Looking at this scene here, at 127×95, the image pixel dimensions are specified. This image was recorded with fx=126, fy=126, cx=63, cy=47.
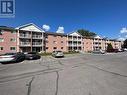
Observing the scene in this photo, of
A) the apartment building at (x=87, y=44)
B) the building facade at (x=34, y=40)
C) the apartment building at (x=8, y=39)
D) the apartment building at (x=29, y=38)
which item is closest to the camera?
the apartment building at (x=8, y=39)

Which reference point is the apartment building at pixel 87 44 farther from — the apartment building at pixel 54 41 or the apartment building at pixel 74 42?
the apartment building at pixel 54 41

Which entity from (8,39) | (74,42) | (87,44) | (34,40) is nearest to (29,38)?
(34,40)

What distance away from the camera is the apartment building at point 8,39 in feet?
119

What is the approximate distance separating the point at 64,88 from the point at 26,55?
17.5 metres

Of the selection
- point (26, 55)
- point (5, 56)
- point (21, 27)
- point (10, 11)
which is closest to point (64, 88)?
point (5, 56)

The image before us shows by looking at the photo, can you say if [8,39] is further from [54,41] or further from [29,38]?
[54,41]

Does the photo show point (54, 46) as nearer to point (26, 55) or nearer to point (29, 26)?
point (29, 26)

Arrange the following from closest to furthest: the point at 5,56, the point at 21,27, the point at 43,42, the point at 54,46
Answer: the point at 5,56, the point at 21,27, the point at 43,42, the point at 54,46

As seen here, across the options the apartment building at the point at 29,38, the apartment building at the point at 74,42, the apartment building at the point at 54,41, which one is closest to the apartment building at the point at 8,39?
→ the apartment building at the point at 29,38

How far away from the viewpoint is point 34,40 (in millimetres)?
43688

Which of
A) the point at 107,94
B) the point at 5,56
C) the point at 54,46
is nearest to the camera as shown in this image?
the point at 107,94

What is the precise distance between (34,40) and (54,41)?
9058 mm

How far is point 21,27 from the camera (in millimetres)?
40781

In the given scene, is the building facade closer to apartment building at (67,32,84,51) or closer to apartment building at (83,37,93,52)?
apartment building at (67,32,84,51)
